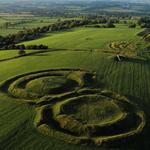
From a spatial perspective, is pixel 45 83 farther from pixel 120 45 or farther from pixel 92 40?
pixel 92 40

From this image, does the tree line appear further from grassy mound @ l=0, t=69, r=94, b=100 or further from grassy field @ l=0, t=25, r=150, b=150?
grassy mound @ l=0, t=69, r=94, b=100

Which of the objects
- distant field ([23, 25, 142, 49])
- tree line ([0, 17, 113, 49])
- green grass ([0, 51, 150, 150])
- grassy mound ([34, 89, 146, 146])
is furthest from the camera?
tree line ([0, 17, 113, 49])

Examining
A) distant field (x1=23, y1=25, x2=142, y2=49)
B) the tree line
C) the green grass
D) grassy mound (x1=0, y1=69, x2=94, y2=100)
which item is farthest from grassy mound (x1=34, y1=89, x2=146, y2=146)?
the tree line

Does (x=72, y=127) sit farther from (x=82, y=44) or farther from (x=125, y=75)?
(x=82, y=44)

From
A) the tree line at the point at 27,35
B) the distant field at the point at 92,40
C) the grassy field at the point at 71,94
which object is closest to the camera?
the grassy field at the point at 71,94

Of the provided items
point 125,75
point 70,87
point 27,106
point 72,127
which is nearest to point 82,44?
point 125,75

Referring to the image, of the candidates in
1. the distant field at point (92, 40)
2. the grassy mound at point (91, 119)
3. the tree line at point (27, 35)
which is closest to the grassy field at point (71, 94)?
the grassy mound at point (91, 119)

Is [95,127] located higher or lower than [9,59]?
higher

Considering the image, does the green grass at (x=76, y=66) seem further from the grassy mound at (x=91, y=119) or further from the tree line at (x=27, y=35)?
the tree line at (x=27, y=35)
